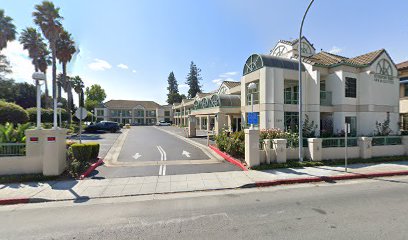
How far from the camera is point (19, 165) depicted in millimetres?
8406

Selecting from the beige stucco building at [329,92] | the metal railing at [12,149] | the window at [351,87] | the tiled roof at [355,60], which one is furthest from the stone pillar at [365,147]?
the metal railing at [12,149]

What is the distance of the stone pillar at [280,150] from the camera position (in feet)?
33.8

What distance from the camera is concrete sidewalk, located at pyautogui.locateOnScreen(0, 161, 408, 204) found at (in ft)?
21.6

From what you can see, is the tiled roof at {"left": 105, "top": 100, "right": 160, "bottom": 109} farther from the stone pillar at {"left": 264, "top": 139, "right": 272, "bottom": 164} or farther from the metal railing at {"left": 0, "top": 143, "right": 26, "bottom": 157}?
the stone pillar at {"left": 264, "top": 139, "right": 272, "bottom": 164}

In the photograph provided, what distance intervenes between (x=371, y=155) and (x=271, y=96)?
269 inches

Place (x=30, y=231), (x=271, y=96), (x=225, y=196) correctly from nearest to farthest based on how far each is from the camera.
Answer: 1. (x=30, y=231)
2. (x=225, y=196)
3. (x=271, y=96)

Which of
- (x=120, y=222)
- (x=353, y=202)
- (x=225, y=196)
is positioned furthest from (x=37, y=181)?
(x=353, y=202)

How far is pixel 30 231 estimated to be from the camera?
4438mm

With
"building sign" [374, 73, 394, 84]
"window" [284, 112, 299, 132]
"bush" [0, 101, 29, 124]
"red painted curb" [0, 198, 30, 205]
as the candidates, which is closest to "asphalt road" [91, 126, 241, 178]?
"red painted curb" [0, 198, 30, 205]

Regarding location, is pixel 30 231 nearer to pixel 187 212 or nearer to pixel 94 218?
pixel 94 218

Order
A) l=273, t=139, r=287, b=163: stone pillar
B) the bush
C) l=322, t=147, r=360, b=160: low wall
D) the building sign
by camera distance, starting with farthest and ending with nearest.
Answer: the bush < the building sign < l=322, t=147, r=360, b=160: low wall < l=273, t=139, r=287, b=163: stone pillar

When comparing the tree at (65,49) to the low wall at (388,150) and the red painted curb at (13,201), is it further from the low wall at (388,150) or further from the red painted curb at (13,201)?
the low wall at (388,150)

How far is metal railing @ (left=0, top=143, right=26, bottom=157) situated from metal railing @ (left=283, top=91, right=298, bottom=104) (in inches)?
633

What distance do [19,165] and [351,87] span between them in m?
21.2
